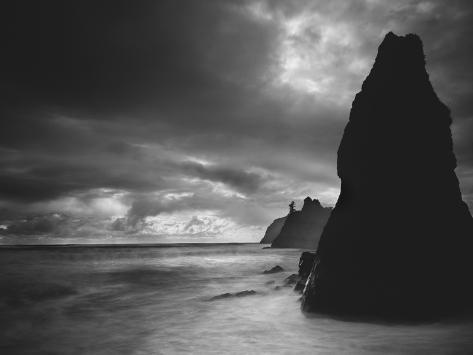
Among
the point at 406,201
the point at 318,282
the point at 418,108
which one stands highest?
the point at 418,108

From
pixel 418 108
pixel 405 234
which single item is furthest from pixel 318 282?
pixel 418 108

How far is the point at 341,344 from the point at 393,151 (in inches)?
297

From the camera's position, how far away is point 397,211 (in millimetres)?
11227

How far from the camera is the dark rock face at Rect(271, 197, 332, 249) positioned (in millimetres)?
137625

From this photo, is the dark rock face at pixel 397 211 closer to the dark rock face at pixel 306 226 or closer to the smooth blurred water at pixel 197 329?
the smooth blurred water at pixel 197 329

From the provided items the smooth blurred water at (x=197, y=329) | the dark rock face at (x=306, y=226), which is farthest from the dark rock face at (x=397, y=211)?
the dark rock face at (x=306, y=226)

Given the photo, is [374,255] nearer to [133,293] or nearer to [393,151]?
[393,151]

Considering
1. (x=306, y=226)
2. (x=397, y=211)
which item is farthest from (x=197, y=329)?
(x=306, y=226)

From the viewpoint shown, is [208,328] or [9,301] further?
[9,301]

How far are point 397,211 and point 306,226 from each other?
13350 cm

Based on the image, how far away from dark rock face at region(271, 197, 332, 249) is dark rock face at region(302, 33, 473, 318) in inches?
5089

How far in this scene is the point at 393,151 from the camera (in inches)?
473

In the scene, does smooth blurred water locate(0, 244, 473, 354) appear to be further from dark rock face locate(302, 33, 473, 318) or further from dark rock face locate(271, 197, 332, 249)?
dark rock face locate(271, 197, 332, 249)

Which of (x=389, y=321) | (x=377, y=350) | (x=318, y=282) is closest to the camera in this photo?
(x=377, y=350)
